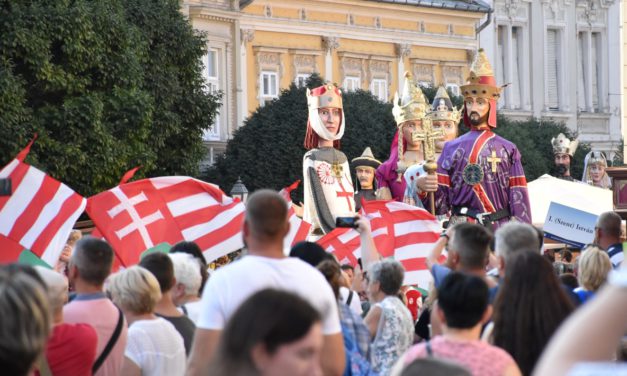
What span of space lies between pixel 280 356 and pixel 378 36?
55578 mm

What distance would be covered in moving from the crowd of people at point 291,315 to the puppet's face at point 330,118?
818 centimetres

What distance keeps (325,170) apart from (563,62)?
51.1m

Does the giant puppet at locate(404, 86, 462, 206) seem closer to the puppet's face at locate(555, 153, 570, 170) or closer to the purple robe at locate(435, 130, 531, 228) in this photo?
the purple robe at locate(435, 130, 531, 228)

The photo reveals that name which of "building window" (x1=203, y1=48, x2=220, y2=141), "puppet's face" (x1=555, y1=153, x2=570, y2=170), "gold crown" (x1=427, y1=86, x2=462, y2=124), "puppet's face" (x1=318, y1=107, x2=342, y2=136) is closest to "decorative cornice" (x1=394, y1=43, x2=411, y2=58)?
"building window" (x1=203, y1=48, x2=220, y2=141)

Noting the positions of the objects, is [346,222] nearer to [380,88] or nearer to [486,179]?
[486,179]

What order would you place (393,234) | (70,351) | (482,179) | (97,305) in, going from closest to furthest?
(70,351) < (97,305) < (393,234) < (482,179)

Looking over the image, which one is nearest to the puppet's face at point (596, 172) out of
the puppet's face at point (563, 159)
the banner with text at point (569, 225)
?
the puppet's face at point (563, 159)

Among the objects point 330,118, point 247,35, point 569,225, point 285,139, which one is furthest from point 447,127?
point 247,35

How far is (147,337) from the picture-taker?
7246 mm

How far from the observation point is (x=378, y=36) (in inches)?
2336

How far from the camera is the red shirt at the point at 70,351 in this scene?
647 centimetres

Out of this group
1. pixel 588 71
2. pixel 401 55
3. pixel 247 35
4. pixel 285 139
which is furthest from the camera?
pixel 588 71

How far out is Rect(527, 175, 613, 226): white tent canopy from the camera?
65.6 feet

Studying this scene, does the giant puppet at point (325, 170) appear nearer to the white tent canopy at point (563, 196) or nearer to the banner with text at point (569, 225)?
the banner with text at point (569, 225)
